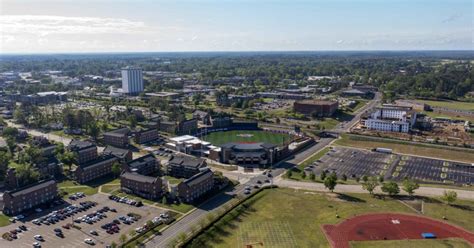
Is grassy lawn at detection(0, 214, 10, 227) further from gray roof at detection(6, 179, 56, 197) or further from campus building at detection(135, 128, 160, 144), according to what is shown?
campus building at detection(135, 128, 160, 144)

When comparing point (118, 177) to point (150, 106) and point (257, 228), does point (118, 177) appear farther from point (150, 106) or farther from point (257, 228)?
point (150, 106)

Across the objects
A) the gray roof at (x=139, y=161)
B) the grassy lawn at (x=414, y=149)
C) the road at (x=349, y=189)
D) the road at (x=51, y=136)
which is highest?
the gray roof at (x=139, y=161)

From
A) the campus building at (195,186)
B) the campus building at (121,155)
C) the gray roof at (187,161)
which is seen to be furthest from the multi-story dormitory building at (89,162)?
the campus building at (195,186)

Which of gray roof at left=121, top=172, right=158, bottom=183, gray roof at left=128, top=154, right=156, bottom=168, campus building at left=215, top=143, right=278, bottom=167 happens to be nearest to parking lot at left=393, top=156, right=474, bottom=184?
campus building at left=215, top=143, right=278, bottom=167

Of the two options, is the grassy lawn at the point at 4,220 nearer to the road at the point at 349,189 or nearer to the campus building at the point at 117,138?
the campus building at the point at 117,138

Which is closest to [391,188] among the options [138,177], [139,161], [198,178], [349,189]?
[349,189]

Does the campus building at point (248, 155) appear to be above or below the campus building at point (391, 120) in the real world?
below

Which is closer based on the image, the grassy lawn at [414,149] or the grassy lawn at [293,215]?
the grassy lawn at [293,215]
